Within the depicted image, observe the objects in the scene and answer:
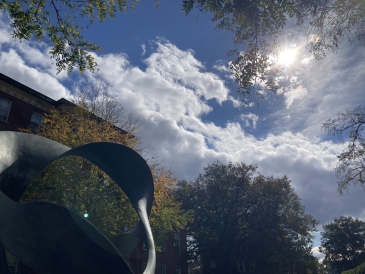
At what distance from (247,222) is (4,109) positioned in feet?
99.7

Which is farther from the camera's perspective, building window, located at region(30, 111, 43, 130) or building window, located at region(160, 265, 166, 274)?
building window, located at region(160, 265, 166, 274)

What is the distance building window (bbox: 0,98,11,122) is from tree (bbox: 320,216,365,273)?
2531 inches

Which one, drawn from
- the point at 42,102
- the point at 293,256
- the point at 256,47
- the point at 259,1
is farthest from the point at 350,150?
the point at 293,256

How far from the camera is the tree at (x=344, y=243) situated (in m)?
58.8

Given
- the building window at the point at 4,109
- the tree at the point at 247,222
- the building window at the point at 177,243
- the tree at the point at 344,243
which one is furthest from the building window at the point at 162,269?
the tree at the point at 344,243

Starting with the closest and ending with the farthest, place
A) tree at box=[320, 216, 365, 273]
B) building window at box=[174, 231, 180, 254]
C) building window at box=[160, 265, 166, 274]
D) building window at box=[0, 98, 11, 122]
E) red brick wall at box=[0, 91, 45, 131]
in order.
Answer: building window at box=[0, 98, 11, 122] → red brick wall at box=[0, 91, 45, 131] → building window at box=[160, 265, 166, 274] → building window at box=[174, 231, 180, 254] → tree at box=[320, 216, 365, 273]

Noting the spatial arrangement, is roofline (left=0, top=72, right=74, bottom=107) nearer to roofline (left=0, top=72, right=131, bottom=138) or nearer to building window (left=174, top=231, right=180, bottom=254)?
roofline (left=0, top=72, right=131, bottom=138)

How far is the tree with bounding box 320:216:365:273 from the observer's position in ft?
193

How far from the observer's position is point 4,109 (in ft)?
75.3

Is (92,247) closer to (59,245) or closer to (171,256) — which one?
(59,245)

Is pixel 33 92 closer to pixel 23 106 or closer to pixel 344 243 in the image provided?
pixel 23 106

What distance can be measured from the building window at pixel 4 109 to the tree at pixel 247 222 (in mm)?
23776

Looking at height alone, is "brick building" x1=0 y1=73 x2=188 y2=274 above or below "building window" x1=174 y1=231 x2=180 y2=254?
above

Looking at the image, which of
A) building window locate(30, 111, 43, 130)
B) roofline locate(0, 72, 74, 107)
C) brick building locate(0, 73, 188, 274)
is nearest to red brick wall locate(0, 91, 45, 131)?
brick building locate(0, 73, 188, 274)
